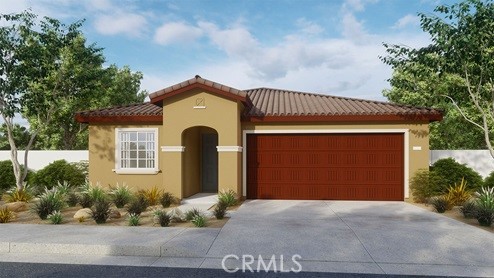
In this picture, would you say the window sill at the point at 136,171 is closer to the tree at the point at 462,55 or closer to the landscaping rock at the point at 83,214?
the landscaping rock at the point at 83,214

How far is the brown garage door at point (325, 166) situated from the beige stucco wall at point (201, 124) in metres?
1.22

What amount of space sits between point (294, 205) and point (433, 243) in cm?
509

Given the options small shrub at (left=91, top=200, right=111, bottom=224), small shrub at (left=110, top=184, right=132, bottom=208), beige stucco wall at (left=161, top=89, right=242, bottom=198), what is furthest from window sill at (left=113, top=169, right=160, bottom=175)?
small shrub at (left=91, top=200, right=111, bottom=224)

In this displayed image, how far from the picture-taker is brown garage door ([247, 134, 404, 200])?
484 inches

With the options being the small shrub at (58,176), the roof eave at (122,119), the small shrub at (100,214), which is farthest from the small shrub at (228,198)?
the small shrub at (58,176)

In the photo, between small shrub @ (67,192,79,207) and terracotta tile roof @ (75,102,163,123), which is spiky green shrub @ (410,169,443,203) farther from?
small shrub @ (67,192,79,207)

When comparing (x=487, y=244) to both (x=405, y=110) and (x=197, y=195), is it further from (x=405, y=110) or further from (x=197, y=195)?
(x=197, y=195)

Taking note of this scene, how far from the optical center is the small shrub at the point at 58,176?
15055mm

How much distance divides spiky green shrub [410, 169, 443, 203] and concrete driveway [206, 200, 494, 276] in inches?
79.4

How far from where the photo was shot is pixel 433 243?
659 cm

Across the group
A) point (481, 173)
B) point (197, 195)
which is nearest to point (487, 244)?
point (197, 195)

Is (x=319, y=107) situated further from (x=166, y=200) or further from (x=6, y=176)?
(x=6, y=176)

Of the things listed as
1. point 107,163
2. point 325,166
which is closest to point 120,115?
point 107,163

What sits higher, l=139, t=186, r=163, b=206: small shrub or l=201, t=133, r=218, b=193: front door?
l=201, t=133, r=218, b=193: front door
